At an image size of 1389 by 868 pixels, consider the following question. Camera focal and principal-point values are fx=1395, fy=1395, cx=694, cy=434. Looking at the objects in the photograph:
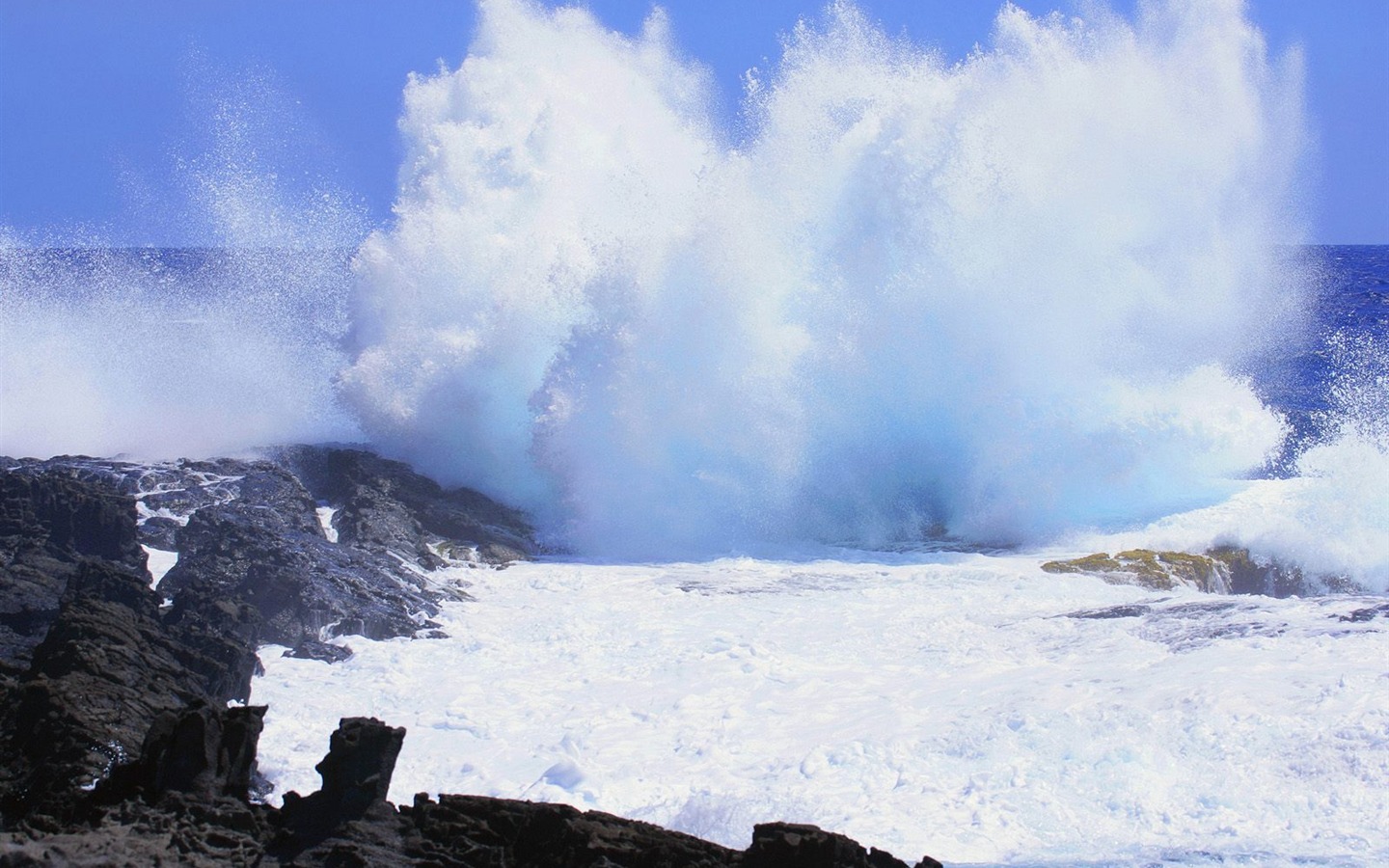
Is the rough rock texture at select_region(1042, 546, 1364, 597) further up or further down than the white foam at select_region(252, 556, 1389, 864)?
further up

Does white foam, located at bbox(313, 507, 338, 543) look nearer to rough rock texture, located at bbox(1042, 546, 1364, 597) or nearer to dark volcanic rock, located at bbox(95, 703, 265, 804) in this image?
rough rock texture, located at bbox(1042, 546, 1364, 597)

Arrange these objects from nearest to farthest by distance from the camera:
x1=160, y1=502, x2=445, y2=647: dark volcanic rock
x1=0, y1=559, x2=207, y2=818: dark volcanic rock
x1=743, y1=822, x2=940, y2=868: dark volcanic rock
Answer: x1=743, y1=822, x2=940, y2=868: dark volcanic rock
x1=0, y1=559, x2=207, y2=818: dark volcanic rock
x1=160, y1=502, x2=445, y2=647: dark volcanic rock

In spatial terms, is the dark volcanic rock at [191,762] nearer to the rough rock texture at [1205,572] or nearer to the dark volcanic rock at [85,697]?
the dark volcanic rock at [85,697]

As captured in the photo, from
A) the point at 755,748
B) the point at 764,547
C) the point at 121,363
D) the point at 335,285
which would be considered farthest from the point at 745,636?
the point at 335,285

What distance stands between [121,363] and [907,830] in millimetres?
17397

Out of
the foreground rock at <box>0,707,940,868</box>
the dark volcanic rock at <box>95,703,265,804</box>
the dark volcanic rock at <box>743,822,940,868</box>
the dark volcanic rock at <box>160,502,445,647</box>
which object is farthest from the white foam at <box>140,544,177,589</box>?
the dark volcanic rock at <box>743,822,940,868</box>

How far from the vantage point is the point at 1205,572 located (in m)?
14.6

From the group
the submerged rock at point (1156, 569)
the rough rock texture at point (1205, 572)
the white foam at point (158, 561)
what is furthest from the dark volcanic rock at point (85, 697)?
the rough rock texture at point (1205, 572)

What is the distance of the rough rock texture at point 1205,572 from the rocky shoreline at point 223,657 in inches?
256

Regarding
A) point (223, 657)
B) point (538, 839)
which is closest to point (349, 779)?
point (538, 839)

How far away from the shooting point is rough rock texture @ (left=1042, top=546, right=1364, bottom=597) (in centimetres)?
1434

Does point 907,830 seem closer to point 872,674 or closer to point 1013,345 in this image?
point 872,674

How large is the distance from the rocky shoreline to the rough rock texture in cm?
651

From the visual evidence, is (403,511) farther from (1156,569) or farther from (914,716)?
(1156,569)
